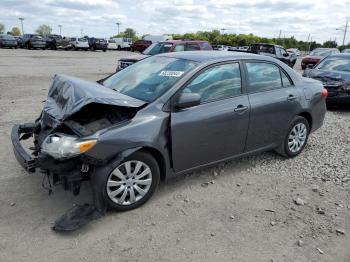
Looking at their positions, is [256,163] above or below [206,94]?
below

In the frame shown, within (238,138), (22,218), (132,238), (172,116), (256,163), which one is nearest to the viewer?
(132,238)

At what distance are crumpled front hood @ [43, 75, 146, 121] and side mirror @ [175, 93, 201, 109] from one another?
15.5 inches

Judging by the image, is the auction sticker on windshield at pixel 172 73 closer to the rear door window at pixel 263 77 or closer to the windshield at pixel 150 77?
the windshield at pixel 150 77

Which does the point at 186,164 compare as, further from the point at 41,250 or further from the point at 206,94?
the point at 41,250

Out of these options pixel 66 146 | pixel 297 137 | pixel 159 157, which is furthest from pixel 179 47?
pixel 66 146

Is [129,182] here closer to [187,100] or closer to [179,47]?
[187,100]

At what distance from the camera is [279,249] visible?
329cm

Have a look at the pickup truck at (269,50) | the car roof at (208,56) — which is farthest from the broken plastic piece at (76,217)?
the pickup truck at (269,50)

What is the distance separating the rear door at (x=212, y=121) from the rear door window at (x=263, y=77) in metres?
0.21

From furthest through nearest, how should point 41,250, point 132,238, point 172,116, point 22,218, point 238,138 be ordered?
point 238,138 < point 172,116 < point 22,218 < point 132,238 < point 41,250

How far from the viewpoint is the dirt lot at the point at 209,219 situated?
3219mm

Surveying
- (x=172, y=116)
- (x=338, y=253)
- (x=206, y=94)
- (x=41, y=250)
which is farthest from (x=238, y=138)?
(x=41, y=250)

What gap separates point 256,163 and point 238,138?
2.94 ft

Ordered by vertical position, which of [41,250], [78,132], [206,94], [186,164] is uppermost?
[206,94]
